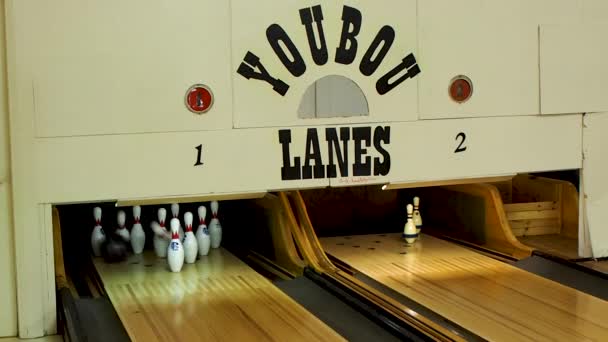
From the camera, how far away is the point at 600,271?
3.62 meters

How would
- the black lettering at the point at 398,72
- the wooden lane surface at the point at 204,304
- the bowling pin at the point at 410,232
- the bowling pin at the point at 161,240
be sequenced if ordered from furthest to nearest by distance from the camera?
1. the bowling pin at the point at 410,232
2. the bowling pin at the point at 161,240
3. the black lettering at the point at 398,72
4. the wooden lane surface at the point at 204,304

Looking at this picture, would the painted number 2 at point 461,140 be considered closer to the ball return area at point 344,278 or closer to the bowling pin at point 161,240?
the ball return area at point 344,278

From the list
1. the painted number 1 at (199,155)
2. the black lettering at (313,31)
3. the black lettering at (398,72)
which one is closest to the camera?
the painted number 1 at (199,155)

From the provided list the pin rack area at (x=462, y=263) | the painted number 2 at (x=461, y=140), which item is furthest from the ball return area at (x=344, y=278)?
the painted number 2 at (x=461, y=140)

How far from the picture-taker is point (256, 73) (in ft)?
11.5

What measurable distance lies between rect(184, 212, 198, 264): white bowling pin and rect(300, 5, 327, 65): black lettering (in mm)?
916

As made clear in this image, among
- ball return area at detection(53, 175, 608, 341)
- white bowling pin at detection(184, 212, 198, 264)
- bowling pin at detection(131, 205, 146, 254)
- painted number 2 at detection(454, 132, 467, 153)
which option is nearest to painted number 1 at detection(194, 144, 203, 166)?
ball return area at detection(53, 175, 608, 341)

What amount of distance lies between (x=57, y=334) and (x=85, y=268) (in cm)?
80

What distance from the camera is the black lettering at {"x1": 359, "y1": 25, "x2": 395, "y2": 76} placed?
11.9 feet

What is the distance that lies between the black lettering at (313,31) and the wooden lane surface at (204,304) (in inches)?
35.5

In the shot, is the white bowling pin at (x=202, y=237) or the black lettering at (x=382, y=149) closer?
the black lettering at (x=382, y=149)

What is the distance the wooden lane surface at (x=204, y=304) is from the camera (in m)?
2.93

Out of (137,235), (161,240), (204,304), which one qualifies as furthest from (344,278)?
(137,235)

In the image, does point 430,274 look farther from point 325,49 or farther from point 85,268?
point 85,268
